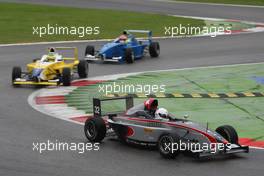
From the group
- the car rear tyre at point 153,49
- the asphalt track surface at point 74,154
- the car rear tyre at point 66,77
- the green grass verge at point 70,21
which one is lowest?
the asphalt track surface at point 74,154

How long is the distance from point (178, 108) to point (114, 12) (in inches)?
1067

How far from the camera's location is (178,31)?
3903cm

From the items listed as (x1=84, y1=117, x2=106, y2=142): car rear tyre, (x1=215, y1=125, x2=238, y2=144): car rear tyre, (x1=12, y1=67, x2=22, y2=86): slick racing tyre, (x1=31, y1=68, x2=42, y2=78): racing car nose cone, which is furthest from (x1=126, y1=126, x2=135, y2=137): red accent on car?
(x1=12, y1=67, x2=22, y2=86): slick racing tyre

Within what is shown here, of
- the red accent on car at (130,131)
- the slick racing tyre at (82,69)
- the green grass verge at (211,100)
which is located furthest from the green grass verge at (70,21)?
the red accent on car at (130,131)

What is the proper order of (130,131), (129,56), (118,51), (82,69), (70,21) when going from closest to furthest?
(130,131)
(82,69)
(129,56)
(118,51)
(70,21)

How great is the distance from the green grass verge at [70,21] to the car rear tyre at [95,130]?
19.8 meters

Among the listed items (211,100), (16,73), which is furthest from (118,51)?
(211,100)

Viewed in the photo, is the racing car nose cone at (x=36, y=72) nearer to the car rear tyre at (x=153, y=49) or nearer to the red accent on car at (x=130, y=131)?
the car rear tyre at (x=153, y=49)

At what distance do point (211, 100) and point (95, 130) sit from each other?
589 centimetres

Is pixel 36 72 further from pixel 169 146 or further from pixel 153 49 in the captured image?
pixel 169 146

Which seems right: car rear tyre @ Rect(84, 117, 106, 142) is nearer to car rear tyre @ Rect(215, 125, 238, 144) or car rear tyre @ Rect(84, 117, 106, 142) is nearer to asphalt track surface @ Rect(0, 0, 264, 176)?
asphalt track surface @ Rect(0, 0, 264, 176)

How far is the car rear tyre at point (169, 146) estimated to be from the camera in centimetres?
1420

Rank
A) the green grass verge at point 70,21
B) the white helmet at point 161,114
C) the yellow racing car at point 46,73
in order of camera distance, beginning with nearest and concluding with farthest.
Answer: the white helmet at point 161,114
the yellow racing car at point 46,73
the green grass verge at point 70,21

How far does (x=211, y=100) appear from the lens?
20.9m
